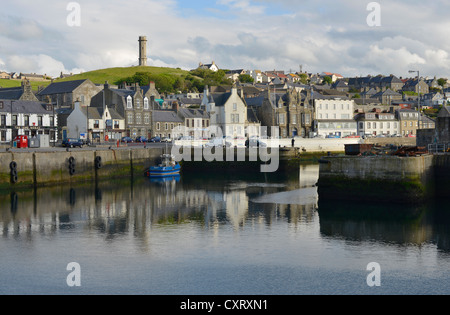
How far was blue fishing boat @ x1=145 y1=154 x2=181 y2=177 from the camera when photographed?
57.7 metres

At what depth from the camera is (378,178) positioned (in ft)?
122

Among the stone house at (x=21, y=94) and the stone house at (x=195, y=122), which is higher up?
the stone house at (x=21, y=94)

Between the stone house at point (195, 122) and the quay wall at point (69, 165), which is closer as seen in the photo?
the quay wall at point (69, 165)

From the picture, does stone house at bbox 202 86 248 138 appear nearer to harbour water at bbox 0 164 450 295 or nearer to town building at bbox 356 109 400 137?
town building at bbox 356 109 400 137

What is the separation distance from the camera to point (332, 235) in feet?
97.8

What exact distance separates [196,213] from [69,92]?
229 feet

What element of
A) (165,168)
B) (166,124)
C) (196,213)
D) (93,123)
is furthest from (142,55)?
(196,213)

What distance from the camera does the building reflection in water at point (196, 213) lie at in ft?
100

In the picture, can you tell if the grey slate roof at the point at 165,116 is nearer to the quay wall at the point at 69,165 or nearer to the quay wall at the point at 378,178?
the quay wall at the point at 69,165

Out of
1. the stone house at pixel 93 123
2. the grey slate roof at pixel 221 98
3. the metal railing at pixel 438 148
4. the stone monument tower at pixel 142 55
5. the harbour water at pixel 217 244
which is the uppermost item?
the stone monument tower at pixel 142 55

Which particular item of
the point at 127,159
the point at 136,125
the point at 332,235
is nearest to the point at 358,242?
the point at 332,235

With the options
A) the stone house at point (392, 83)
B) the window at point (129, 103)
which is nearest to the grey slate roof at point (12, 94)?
the window at point (129, 103)

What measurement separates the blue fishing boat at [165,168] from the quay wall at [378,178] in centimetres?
2282
